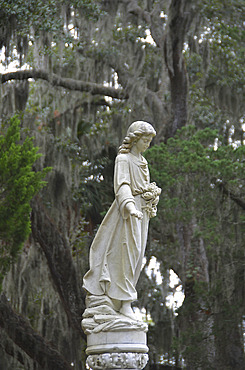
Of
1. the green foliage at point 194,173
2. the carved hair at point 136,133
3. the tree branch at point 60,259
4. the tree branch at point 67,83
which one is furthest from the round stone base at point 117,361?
the tree branch at point 67,83

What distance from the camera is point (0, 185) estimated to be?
1105 cm

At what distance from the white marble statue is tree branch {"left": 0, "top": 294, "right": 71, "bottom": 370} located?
261 inches

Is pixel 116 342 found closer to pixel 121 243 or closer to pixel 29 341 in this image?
pixel 121 243

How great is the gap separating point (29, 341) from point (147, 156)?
156 inches

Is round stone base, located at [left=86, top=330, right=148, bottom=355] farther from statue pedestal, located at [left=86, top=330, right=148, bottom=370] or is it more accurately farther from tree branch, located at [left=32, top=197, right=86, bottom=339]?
tree branch, located at [left=32, top=197, right=86, bottom=339]

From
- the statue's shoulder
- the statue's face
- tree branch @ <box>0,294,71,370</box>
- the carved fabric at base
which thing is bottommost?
the carved fabric at base

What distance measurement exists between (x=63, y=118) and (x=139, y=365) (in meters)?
10.4

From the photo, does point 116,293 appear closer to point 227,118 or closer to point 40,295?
point 40,295

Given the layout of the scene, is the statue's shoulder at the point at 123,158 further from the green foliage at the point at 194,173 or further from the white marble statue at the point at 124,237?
the green foliage at the point at 194,173

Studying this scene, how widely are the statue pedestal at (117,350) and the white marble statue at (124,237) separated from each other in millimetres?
201

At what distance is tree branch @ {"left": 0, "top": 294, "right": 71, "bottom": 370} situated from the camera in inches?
514

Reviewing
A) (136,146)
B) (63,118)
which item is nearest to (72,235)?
(63,118)

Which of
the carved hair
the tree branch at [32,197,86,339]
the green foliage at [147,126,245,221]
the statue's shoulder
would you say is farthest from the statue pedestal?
the tree branch at [32,197,86,339]

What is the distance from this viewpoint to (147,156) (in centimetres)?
1292
